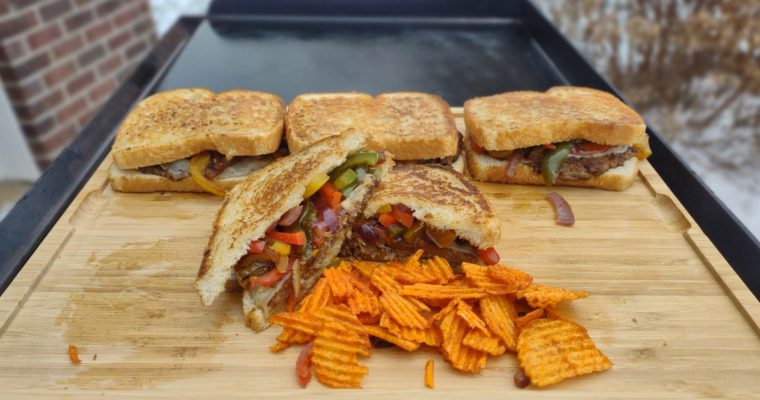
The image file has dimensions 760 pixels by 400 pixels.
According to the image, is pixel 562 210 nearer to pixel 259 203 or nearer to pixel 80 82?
pixel 259 203

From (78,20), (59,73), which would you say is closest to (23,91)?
(59,73)

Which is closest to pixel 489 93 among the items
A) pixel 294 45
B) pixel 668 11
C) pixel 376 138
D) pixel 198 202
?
pixel 376 138

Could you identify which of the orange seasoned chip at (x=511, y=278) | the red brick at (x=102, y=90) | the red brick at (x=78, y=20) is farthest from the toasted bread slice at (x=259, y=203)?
the red brick at (x=102, y=90)

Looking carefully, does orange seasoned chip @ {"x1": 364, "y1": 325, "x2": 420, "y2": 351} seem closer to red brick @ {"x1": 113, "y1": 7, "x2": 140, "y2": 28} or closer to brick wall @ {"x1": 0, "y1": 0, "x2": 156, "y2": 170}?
brick wall @ {"x1": 0, "y1": 0, "x2": 156, "y2": 170}

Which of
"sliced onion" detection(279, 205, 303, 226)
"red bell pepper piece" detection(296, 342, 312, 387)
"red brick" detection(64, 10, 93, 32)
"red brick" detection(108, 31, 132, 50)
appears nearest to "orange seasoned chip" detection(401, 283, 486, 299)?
"red bell pepper piece" detection(296, 342, 312, 387)

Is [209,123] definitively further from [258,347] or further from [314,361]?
[314,361]

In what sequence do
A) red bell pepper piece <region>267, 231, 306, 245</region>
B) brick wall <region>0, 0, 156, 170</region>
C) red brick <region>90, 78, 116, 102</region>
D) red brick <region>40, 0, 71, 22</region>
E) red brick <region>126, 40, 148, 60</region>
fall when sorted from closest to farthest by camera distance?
Result: red bell pepper piece <region>267, 231, 306, 245</region> < brick wall <region>0, 0, 156, 170</region> < red brick <region>40, 0, 71, 22</region> < red brick <region>90, 78, 116, 102</region> < red brick <region>126, 40, 148, 60</region>

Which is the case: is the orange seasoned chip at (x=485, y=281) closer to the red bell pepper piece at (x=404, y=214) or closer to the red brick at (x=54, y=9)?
the red bell pepper piece at (x=404, y=214)
